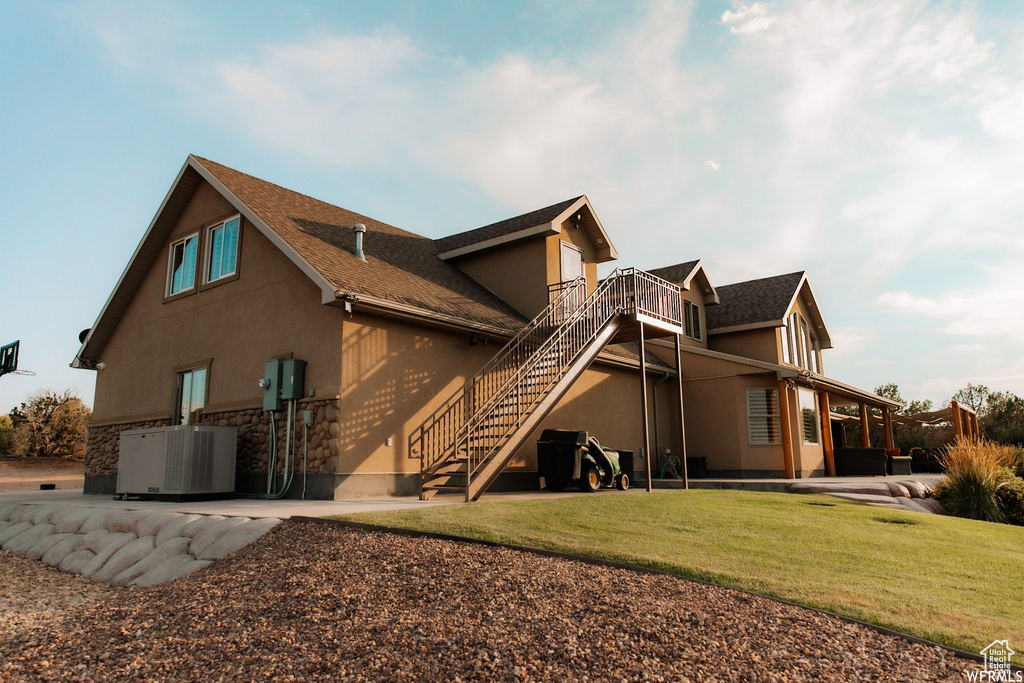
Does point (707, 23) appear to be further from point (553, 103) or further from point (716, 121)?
point (553, 103)

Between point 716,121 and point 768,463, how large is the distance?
421 inches

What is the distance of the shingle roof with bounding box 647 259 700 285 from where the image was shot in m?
21.9

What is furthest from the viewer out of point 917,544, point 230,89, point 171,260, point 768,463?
point 768,463

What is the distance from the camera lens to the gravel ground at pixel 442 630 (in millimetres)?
3686

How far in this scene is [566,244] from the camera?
1706 centimetres

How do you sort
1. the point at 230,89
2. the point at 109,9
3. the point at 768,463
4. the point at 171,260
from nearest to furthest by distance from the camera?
the point at 109,9
the point at 230,89
the point at 171,260
the point at 768,463

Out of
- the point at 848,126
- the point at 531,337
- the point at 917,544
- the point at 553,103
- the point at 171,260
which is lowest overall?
the point at 917,544

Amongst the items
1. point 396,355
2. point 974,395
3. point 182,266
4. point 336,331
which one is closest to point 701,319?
point 396,355

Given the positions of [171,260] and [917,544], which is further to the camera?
[171,260]

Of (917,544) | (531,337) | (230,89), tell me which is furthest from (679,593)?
(230,89)

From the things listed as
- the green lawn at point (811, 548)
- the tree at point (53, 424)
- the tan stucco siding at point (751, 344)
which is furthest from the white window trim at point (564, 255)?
the tree at point (53, 424)

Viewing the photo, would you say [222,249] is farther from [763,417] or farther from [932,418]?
[932,418]

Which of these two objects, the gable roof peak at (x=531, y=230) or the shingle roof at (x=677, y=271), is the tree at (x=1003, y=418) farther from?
the gable roof peak at (x=531, y=230)

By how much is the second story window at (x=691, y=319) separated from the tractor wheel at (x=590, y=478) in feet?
31.8
